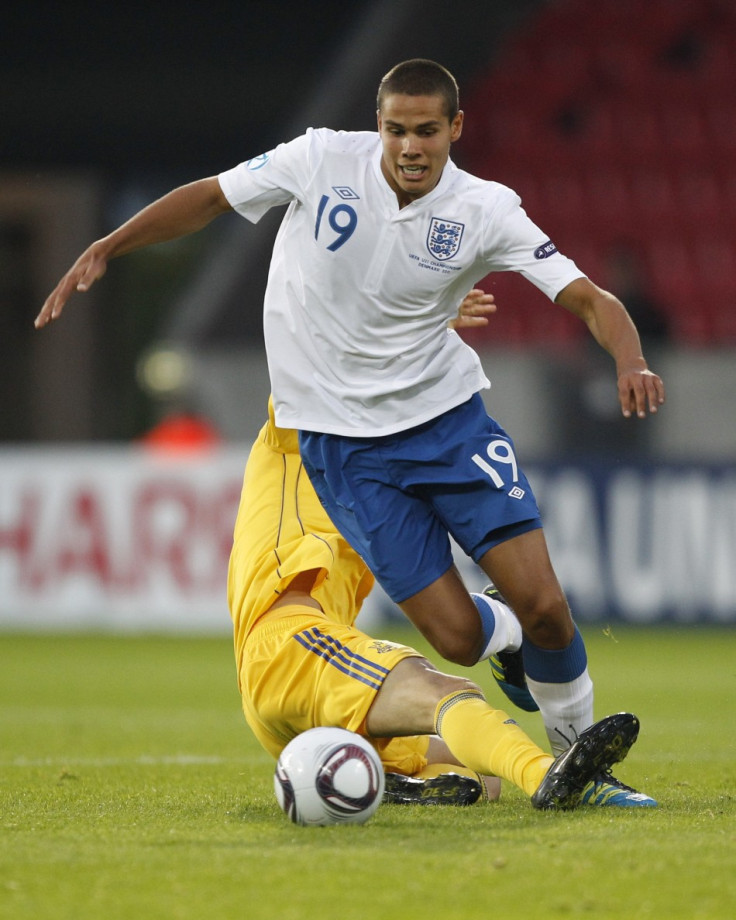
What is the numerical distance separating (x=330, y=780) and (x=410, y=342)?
53.0 inches

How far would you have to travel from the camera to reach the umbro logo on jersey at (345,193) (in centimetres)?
454

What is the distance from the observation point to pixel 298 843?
377cm

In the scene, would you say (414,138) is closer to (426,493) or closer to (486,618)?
(426,493)

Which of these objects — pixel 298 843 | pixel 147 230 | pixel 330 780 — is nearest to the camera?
pixel 298 843

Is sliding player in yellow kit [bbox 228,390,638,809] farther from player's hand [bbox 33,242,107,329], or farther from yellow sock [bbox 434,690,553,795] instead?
player's hand [bbox 33,242,107,329]

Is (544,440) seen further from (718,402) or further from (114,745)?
(114,745)

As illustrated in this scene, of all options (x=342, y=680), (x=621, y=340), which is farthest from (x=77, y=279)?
(x=621, y=340)

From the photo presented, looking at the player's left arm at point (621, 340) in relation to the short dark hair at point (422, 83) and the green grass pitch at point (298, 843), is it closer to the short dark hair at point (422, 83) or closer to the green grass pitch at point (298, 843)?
the short dark hair at point (422, 83)

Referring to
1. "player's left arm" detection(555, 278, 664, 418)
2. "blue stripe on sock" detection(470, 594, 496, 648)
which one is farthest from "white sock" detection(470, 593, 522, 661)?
"player's left arm" detection(555, 278, 664, 418)

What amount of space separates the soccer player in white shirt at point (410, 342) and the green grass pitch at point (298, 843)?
0.57 meters

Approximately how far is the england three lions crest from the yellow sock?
1.30 metres

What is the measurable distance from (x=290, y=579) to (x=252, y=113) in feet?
43.7

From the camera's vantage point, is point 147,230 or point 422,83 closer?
point 422,83

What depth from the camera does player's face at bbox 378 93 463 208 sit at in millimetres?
4395
